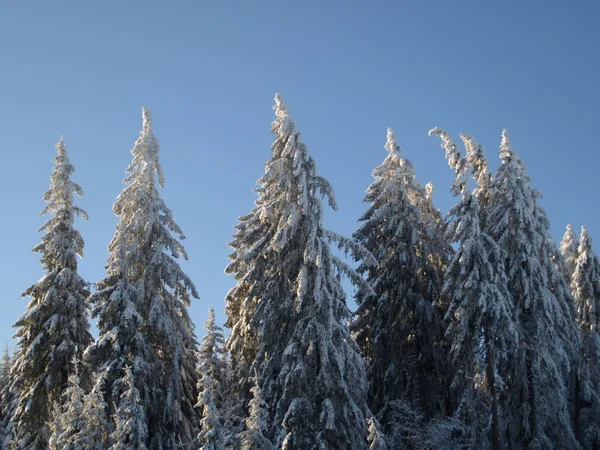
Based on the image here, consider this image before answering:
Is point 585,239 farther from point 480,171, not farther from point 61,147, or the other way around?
point 61,147

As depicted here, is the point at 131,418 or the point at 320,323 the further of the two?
the point at 320,323

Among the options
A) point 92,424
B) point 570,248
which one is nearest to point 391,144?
point 570,248

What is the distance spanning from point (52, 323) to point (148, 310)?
18.4ft

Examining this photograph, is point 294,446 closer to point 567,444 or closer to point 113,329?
point 113,329

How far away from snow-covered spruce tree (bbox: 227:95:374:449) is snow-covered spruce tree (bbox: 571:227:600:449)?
58.3ft

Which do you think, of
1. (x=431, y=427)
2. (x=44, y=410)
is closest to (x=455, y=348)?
(x=431, y=427)

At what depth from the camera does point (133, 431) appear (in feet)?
67.1

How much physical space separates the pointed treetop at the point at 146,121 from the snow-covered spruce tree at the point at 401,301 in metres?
12.2

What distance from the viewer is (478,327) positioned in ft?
86.6

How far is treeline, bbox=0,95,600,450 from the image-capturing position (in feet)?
75.1

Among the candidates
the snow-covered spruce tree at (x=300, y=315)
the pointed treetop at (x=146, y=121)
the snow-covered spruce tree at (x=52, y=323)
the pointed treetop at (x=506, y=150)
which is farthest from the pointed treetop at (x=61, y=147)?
the pointed treetop at (x=506, y=150)

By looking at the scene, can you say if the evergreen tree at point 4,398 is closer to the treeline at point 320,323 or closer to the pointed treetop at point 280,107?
the treeline at point 320,323

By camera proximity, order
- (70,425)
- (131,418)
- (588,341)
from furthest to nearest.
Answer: (588,341) → (131,418) → (70,425)

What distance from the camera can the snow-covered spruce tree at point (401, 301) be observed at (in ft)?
99.1
